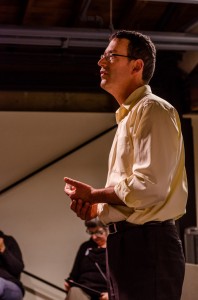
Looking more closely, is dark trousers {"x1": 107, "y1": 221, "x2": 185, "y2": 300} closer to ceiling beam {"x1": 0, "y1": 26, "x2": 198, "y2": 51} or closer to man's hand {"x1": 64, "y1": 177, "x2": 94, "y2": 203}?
man's hand {"x1": 64, "y1": 177, "x2": 94, "y2": 203}

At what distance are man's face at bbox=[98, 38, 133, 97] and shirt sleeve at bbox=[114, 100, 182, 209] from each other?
178 millimetres

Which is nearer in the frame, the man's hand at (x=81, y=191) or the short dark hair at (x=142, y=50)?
the man's hand at (x=81, y=191)

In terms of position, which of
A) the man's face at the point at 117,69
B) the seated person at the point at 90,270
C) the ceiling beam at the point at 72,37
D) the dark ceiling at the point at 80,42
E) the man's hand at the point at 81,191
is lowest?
the seated person at the point at 90,270

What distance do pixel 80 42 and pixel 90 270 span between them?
1928 mm

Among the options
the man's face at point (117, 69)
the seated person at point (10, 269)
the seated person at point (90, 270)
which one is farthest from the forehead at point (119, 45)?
the seated person at point (10, 269)

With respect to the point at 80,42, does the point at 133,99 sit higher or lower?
lower

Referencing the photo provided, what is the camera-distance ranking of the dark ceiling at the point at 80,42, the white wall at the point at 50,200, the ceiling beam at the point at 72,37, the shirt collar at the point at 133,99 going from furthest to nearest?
the white wall at the point at 50,200, the dark ceiling at the point at 80,42, the ceiling beam at the point at 72,37, the shirt collar at the point at 133,99

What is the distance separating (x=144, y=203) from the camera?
1.38 metres

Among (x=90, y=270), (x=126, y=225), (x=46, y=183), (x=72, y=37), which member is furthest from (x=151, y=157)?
(x=46, y=183)

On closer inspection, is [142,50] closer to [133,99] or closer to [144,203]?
[133,99]

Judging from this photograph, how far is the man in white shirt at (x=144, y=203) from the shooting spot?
1.39 m

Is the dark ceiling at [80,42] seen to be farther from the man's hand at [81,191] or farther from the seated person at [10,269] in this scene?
the man's hand at [81,191]

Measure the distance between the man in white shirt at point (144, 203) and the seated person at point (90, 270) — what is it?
278 centimetres

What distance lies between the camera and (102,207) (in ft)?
4.99
